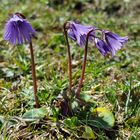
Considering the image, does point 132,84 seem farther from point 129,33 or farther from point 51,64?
point 129,33

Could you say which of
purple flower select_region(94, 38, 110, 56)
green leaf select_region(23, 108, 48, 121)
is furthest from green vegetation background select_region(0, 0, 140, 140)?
purple flower select_region(94, 38, 110, 56)

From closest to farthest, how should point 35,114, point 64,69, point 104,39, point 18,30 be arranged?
point 18,30
point 104,39
point 35,114
point 64,69

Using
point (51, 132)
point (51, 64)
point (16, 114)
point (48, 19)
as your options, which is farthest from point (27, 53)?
point (51, 132)

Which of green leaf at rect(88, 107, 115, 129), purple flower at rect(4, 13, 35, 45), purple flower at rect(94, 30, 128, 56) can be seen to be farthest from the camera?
green leaf at rect(88, 107, 115, 129)

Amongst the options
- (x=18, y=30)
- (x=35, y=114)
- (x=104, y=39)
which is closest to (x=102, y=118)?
(x=35, y=114)

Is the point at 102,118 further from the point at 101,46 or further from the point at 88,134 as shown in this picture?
the point at 101,46

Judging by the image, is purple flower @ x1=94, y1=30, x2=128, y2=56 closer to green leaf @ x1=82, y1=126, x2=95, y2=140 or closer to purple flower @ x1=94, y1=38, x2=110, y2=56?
purple flower @ x1=94, y1=38, x2=110, y2=56
